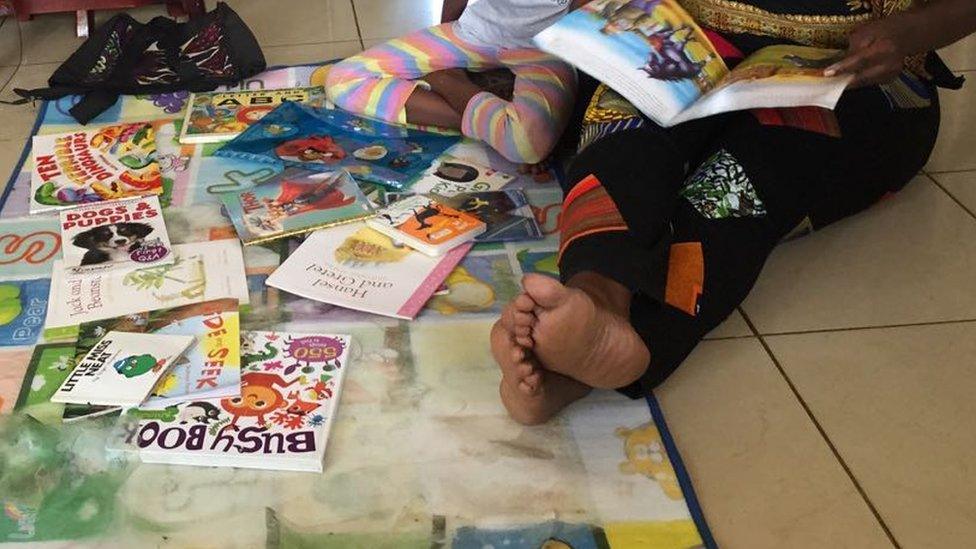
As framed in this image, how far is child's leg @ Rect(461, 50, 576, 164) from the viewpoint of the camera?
1236 mm

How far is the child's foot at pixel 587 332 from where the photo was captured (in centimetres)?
74

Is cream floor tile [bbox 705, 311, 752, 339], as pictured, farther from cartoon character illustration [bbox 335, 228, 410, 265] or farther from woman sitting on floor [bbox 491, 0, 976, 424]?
cartoon character illustration [bbox 335, 228, 410, 265]

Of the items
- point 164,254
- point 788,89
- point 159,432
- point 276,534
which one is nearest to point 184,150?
point 164,254

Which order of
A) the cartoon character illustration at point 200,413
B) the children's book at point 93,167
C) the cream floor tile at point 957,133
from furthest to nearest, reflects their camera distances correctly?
the cream floor tile at point 957,133 < the children's book at point 93,167 < the cartoon character illustration at point 200,413

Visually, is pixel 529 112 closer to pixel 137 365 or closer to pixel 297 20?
pixel 137 365

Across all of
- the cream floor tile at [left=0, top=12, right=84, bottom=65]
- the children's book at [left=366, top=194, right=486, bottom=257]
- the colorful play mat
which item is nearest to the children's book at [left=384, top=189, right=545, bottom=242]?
the children's book at [left=366, top=194, right=486, bottom=257]

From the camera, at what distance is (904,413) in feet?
2.94

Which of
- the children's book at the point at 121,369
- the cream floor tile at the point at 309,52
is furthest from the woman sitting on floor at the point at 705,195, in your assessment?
the cream floor tile at the point at 309,52

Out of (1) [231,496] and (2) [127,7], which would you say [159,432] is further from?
(2) [127,7]

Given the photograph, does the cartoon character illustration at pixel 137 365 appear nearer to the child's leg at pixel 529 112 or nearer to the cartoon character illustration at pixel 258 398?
the cartoon character illustration at pixel 258 398

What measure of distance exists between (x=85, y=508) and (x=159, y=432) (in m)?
0.09

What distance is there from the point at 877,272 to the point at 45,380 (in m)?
0.91

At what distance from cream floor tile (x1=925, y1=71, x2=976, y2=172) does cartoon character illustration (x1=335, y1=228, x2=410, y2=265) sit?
2.50 ft

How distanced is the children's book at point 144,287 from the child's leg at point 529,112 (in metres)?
0.39
